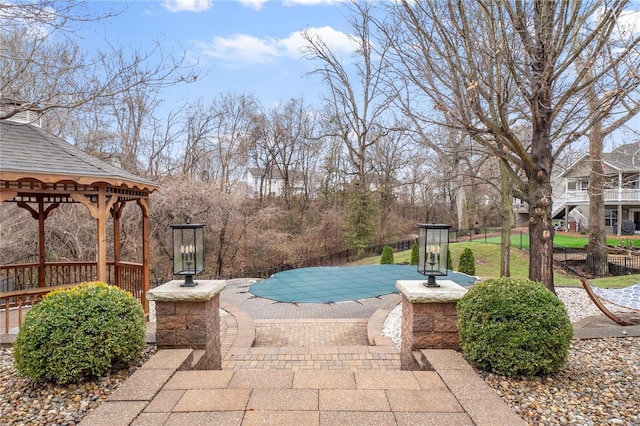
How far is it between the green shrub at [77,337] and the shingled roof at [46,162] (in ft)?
7.76

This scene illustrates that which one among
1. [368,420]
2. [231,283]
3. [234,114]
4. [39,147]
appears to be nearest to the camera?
[368,420]

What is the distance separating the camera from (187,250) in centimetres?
393

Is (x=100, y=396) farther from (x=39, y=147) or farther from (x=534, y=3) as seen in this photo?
(x=534, y=3)

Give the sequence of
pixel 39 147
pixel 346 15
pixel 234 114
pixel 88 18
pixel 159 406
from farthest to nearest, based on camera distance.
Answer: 1. pixel 234 114
2. pixel 346 15
3. pixel 39 147
4. pixel 88 18
5. pixel 159 406

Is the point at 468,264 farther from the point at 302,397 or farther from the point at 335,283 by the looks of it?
the point at 302,397

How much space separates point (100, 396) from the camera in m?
2.65

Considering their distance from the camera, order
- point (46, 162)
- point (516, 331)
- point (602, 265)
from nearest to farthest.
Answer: point (516, 331) → point (46, 162) → point (602, 265)

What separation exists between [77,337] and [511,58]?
5.35 m

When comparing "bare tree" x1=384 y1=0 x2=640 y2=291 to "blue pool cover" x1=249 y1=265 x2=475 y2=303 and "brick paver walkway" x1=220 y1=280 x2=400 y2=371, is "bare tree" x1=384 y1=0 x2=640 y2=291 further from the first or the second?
"blue pool cover" x1=249 y1=265 x2=475 y2=303

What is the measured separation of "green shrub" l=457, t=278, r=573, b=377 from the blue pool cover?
16.2ft

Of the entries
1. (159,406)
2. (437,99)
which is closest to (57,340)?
(159,406)

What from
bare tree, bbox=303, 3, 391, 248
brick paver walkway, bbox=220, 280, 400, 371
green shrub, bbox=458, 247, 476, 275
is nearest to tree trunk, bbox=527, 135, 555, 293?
brick paver walkway, bbox=220, 280, 400, 371

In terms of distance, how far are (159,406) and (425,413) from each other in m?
1.79

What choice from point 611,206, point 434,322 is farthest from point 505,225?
point 611,206
